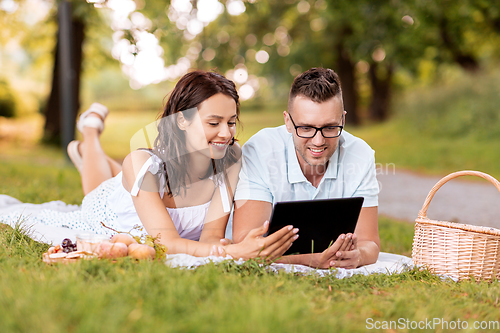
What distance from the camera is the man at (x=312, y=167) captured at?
3.21 meters

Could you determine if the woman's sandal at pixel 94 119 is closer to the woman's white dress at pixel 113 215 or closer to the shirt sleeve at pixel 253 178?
the woman's white dress at pixel 113 215

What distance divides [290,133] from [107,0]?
131 inches

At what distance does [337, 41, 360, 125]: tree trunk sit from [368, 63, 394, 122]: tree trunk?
1.79 m

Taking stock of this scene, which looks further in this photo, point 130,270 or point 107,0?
point 107,0

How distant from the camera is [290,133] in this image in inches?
147

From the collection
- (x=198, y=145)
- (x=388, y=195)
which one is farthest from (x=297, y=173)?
(x=388, y=195)

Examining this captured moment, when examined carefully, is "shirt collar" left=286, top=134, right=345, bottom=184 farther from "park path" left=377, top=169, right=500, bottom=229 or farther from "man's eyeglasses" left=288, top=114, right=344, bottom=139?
"park path" left=377, top=169, right=500, bottom=229

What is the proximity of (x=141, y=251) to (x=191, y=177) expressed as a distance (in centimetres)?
91

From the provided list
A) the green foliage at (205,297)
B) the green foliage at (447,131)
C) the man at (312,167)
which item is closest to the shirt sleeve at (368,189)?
the man at (312,167)

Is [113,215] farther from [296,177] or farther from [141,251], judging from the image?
[296,177]

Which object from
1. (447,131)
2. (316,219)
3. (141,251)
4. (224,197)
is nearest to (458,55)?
(447,131)

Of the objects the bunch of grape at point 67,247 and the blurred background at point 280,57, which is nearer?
the bunch of grape at point 67,247

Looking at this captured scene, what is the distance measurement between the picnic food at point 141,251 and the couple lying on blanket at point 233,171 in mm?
265

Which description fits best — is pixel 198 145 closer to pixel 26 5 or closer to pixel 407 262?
pixel 407 262
